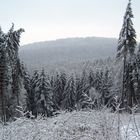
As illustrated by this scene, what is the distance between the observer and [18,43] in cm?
3178

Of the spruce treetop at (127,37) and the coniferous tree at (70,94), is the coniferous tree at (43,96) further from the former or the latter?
the spruce treetop at (127,37)

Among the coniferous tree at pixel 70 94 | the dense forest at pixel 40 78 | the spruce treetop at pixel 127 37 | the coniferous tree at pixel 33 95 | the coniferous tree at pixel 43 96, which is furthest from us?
the coniferous tree at pixel 70 94

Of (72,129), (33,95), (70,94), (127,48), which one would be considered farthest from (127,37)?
(70,94)

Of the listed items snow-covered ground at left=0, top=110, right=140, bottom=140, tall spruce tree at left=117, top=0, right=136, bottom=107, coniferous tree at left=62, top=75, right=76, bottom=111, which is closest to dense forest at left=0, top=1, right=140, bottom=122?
tall spruce tree at left=117, top=0, right=136, bottom=107

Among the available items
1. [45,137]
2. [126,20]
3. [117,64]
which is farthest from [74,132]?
[117,64]

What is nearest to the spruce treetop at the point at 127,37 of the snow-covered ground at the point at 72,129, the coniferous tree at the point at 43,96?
the coniferous tree at the point at 43,96

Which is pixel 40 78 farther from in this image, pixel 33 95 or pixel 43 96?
pixel 33 95

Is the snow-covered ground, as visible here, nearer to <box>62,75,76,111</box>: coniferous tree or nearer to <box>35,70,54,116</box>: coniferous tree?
<box>35,70,54,116</box>: coniferous tree

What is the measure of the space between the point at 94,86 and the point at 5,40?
100 feet

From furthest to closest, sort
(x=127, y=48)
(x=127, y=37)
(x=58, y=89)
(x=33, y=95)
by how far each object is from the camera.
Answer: (x=58, y=89) → (x=33, y=95) → (x=127, y=48) → (x=127, y=37)

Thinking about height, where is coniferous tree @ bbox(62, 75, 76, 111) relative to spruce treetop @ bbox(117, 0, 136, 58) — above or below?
below

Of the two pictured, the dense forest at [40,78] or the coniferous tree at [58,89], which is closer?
the dense forest at [40,78]

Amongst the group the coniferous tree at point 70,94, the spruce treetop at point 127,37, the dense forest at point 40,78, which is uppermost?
the spruce treetop at point 127,37

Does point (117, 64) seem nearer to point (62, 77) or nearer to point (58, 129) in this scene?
point (58, 129)
